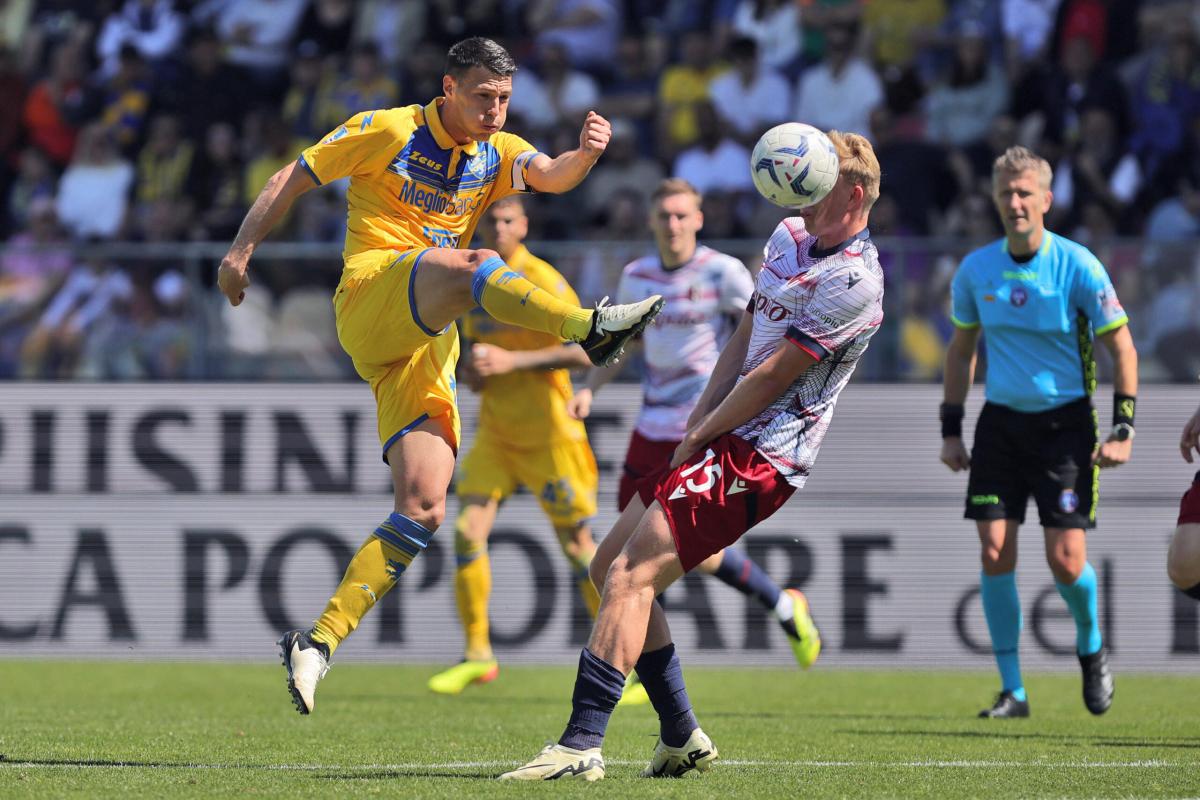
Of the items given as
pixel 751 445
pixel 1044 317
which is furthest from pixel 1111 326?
pixel 751 445

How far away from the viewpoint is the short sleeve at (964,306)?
867 centimetres

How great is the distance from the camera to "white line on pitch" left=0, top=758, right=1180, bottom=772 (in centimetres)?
611

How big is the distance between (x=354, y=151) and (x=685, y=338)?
10.8 ft

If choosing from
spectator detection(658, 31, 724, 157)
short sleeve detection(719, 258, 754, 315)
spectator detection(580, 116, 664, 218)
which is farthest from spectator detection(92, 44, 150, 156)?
short sleeve detection(719, 258, 754, 315)

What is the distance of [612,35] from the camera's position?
15797 mm

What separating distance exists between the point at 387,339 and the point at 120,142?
1032 centimetres

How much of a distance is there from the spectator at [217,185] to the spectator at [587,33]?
2945 mm

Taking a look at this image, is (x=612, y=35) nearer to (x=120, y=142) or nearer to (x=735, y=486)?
(x=120, y=142)

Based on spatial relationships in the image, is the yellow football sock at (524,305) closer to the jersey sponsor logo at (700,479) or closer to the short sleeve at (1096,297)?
the jersey sponsor logo at (700,479)

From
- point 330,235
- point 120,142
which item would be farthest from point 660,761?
point 120,142

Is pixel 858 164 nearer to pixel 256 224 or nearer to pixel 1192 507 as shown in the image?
pixel 256 224

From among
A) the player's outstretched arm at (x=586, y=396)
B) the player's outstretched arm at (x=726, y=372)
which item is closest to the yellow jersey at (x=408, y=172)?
the player's outstretched arm at (x=726, y=372)

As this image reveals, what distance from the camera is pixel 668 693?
5973 mm

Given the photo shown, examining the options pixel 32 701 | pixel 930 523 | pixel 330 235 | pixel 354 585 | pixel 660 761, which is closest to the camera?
pixel 660 761
